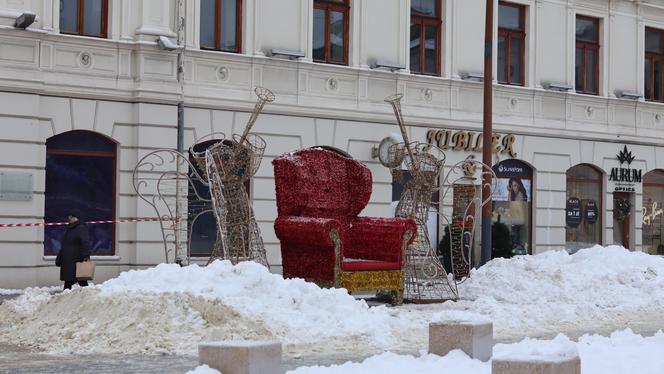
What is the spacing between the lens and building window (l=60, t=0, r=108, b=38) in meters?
19.3

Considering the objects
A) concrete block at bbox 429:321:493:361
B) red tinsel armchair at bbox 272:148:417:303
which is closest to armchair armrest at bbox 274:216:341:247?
red tinsel armchair at bbox 272:148:417:303

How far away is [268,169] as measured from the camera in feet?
70.5

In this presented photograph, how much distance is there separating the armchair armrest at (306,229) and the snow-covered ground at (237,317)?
138 cm

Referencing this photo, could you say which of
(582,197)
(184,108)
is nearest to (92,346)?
(184,108)

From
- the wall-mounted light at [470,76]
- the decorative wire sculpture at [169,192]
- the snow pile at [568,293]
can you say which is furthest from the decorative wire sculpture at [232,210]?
the wall-mounted light at [470,76]

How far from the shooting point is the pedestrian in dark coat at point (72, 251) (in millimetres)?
16891

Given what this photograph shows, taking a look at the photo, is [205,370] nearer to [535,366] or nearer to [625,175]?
[535,366]

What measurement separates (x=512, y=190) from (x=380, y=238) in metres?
10.1

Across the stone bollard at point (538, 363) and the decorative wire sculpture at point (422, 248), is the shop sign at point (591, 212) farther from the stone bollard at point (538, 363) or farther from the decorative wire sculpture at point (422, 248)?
the stone bollard at point (538, 363)

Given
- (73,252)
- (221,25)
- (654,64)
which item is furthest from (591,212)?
(73,252)

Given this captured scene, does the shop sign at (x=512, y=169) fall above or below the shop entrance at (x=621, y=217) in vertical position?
above

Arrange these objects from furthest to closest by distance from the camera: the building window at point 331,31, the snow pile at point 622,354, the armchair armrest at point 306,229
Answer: the building window at point 331,31
the armchair armrest at point 306,229
the snow pile at point 622,354

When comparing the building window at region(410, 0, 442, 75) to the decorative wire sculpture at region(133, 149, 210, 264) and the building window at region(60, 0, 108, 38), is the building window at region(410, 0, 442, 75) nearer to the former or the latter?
the decorative wire sculpture at region(133, 149, 210, 264)

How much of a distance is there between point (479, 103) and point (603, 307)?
8.85 meters
